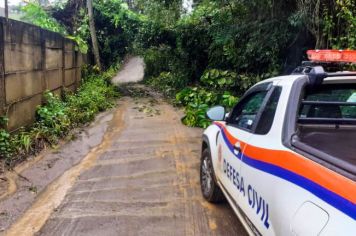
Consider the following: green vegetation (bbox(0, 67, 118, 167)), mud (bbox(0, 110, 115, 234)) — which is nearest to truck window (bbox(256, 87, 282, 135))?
mud (bbox(0, 110, 115, 234))

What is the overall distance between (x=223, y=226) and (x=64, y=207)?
190 cm

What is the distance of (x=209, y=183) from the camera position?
4.73m

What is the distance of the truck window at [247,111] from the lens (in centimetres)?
361

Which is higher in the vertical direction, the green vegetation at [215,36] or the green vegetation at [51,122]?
the green vegetation at [215,36]

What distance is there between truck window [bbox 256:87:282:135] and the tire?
4.54 ft

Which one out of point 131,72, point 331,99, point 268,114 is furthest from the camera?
point 131,72

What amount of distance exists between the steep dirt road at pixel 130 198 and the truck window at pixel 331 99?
1492mm

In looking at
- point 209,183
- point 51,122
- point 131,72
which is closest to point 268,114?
point 209,183

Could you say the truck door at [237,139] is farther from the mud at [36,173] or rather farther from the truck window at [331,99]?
the mud at [36,173]

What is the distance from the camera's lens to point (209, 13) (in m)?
14.3

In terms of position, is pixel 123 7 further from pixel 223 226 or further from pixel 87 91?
pixel 223 226

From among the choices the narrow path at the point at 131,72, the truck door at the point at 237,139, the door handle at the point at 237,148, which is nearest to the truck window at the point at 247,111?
the truck door at the point at 237,139

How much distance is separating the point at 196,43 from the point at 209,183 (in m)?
11.4

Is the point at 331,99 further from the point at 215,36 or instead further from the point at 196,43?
the point at 196,43
